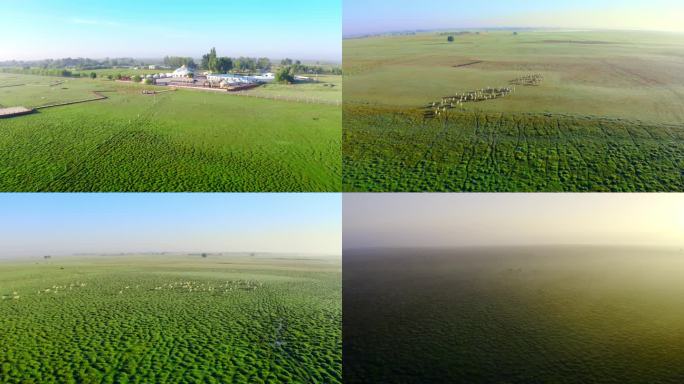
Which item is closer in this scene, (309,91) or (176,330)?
(176,330)

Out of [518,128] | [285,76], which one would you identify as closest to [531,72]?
[518,128]

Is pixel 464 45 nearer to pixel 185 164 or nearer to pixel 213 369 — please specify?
pixel 185 164

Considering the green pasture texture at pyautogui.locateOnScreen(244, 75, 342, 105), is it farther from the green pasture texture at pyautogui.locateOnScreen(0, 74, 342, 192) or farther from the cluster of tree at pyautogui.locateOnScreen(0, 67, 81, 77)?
the cluster of tree at pyautogui.locateOnScreen(0, 67, 81, 77)

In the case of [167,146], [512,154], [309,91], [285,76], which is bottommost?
[512,154]

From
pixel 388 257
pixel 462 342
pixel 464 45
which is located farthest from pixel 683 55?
pixel 462 342

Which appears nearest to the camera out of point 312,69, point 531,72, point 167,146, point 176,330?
point 176,330

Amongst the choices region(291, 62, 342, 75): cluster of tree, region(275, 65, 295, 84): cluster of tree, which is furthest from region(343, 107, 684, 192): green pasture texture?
region(291, 62, 342, 75): cluster of tree

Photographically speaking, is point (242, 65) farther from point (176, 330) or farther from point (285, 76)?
point (176, 330)
